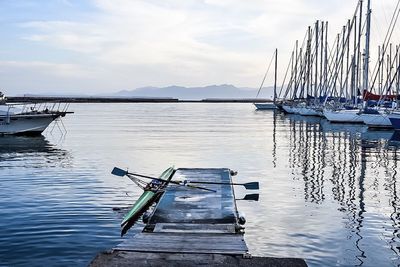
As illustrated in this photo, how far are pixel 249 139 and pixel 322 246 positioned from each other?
110ft

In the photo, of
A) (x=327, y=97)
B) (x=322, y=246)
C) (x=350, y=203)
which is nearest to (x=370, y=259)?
(x=322, y=246)

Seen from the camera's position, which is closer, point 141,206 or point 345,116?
point 141,206

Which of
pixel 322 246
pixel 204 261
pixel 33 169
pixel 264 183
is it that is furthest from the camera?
pixel 33 169

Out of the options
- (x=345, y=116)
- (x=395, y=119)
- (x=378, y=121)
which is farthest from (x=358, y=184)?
(x=345, y=116)

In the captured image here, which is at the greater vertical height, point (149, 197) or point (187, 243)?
point (187, 243)

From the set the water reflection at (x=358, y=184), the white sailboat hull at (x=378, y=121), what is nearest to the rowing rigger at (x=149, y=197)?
the water reflection at (x=358, y=184)

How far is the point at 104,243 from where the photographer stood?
514 inches

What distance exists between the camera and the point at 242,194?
19656 mm

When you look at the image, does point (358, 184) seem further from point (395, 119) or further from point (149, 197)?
point (395, 119)

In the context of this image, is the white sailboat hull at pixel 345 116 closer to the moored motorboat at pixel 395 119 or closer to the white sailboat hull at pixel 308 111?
the moored motorboat at pixel 395 119

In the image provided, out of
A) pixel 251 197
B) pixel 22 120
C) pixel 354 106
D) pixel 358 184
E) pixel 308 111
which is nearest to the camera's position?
pixel 251 197

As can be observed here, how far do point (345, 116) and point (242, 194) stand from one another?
165 feet

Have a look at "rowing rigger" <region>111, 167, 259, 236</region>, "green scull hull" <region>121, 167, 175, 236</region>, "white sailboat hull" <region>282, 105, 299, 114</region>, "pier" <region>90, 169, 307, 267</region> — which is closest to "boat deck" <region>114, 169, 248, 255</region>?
"pier" <region>90, 169, 307, 267</region>

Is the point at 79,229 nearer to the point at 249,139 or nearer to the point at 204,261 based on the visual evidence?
the point at 204,261
